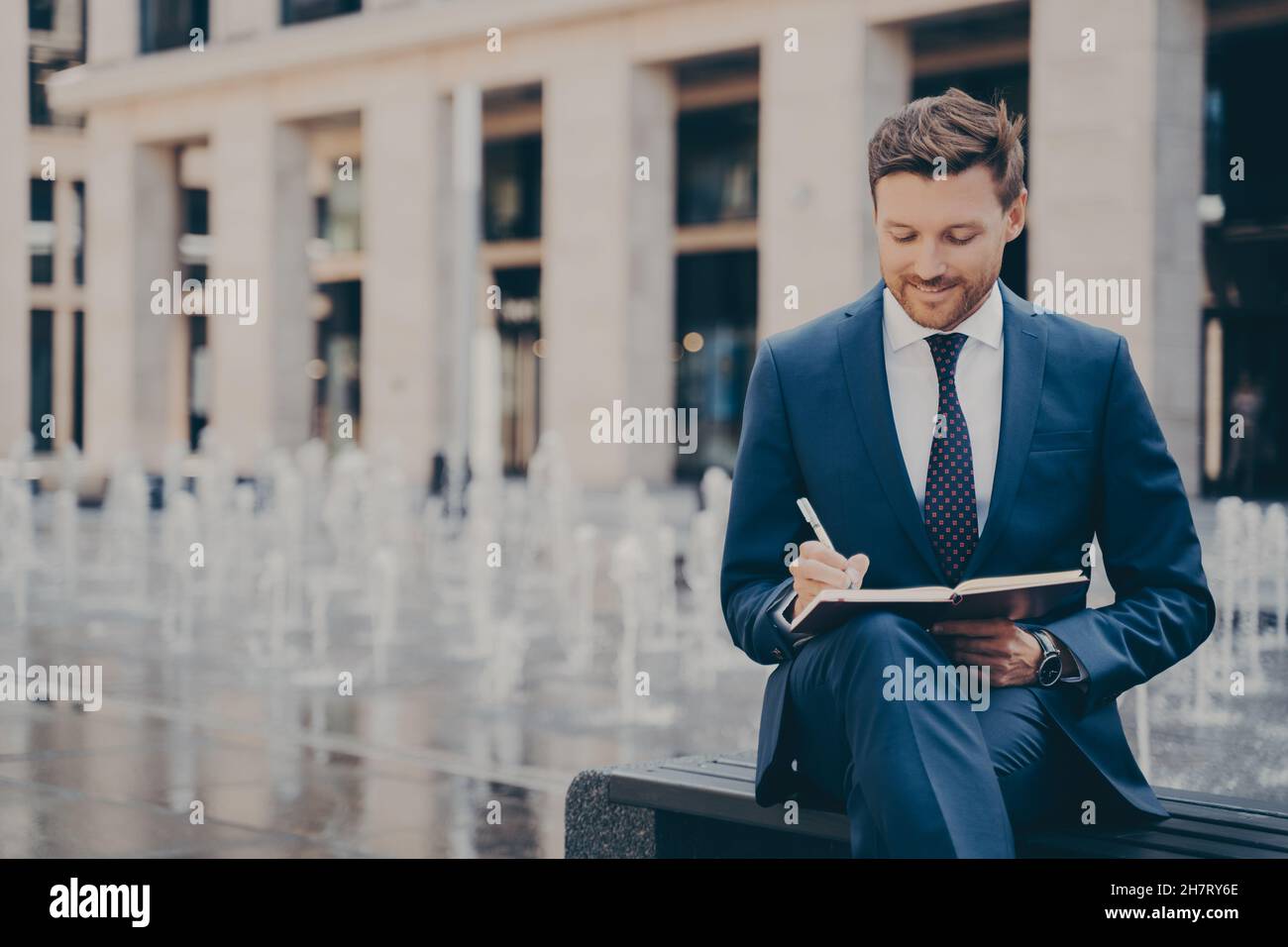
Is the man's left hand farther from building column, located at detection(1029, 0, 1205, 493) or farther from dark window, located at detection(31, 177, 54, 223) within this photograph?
dark window, located at detection(31, 177, 54, 223)

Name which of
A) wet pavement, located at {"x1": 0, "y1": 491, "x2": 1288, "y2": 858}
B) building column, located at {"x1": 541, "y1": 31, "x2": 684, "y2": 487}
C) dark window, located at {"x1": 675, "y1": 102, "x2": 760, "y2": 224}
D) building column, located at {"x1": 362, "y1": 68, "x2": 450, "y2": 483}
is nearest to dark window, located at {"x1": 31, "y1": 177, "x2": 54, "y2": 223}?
building column, located at {"x1": 362, "y1": 68, "x2": 450, "y2": 483}

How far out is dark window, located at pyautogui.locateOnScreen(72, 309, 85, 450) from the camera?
40209mm

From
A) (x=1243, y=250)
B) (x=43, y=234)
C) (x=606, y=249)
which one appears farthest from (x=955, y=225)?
(x=43, y=234)

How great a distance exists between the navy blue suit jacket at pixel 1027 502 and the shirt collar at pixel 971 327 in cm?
2

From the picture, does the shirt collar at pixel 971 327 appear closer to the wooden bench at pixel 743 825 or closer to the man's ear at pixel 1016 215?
the man's ear at pixel 1016 215

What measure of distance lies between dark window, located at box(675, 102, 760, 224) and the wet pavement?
46.4 feet

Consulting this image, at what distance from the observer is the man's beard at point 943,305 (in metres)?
3.47

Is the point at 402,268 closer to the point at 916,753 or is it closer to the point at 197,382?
the point at 197,382

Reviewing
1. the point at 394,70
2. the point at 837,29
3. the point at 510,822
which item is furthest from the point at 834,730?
the point at 394,70

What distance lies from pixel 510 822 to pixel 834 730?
11.4ft

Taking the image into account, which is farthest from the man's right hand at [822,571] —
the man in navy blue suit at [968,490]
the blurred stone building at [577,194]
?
the blurred stone building at [577,194]

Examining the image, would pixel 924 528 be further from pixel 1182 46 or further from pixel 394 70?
pixel 394 70

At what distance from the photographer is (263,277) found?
95.7ft
